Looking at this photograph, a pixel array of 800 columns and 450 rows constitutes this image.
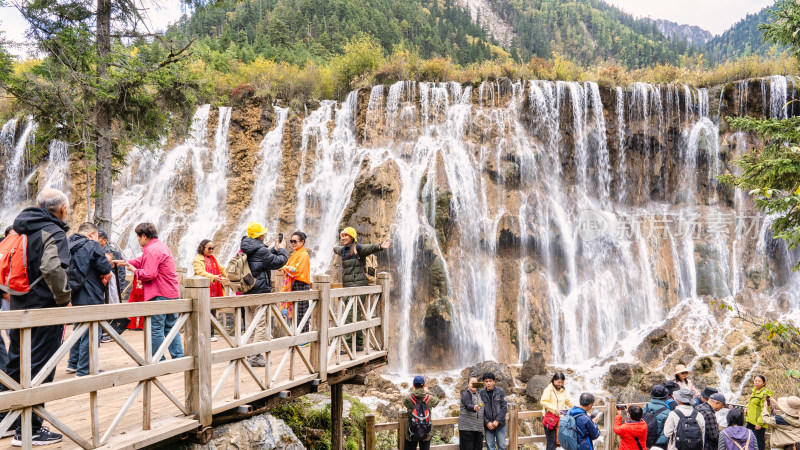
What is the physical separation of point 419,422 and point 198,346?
4006 millimetres

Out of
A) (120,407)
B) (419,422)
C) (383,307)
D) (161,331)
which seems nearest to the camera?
(120,407)

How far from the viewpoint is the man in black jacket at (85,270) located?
5.18 m

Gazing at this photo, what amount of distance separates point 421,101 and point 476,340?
10.5m

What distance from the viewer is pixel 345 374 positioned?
6.92 meters

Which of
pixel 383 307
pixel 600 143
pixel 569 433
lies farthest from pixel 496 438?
pixel 600 143

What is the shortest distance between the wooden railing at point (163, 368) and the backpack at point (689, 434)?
444 cm

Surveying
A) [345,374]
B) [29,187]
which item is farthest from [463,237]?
[29,187]

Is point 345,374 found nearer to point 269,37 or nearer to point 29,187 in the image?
Answer: point 29,187

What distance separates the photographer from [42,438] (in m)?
3.77

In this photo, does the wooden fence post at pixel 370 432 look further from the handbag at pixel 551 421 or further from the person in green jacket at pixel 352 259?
the handbag at pixel 551 421

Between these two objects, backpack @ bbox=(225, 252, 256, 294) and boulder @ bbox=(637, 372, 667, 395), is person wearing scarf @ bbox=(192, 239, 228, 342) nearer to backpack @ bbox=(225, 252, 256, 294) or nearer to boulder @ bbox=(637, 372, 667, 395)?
backpack @ bbox=(225, 252, 256, 294)

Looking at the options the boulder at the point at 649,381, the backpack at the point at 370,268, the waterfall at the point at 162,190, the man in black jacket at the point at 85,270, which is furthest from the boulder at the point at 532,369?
the waterfall at the point at 162,190

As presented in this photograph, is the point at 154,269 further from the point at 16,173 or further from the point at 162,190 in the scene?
the point at 16,173

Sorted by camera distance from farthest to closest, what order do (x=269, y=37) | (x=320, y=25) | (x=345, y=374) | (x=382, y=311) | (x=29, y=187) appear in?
(x=320, y=25) < (x=269, y=37) < (x=29, y=187) < (x=382, y=311) < (x=345, y=374)
